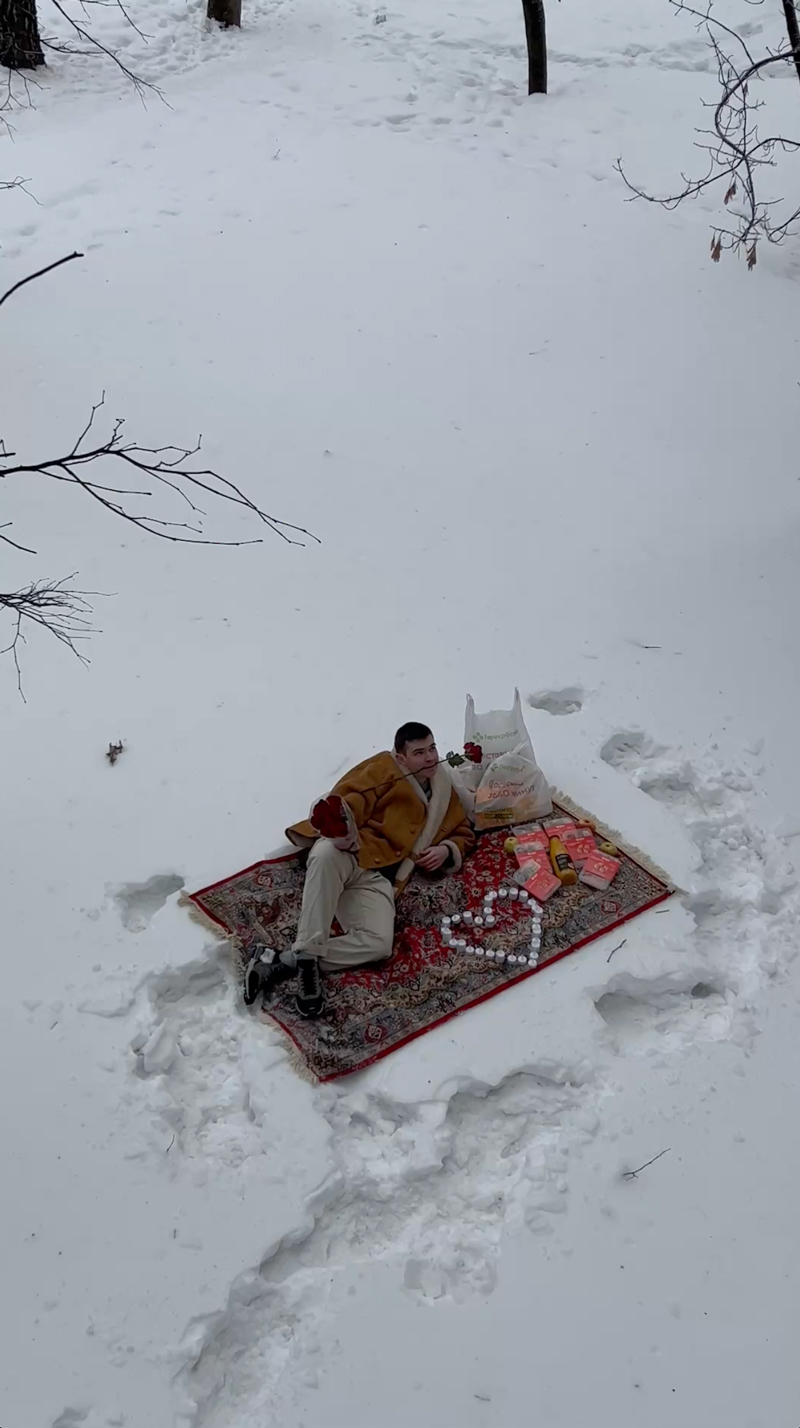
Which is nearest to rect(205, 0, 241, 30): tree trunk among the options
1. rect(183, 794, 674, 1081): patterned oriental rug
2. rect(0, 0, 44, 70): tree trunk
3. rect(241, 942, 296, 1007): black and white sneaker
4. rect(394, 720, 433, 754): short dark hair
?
rect(0, 0, 44, 70): tree trunk

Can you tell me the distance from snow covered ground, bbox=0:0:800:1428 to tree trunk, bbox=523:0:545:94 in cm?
29

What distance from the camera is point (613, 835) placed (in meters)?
4.75

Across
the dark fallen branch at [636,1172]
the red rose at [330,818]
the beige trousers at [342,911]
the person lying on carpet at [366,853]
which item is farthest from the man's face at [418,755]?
the dark fallen branch at [636,1172]

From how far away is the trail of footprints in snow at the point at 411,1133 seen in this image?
3242 mm

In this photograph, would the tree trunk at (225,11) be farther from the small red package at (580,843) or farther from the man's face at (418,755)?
the small red package at (580,843)

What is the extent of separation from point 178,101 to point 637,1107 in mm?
9103

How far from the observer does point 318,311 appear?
7.87 meters

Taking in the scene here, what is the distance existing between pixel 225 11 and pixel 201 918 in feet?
30.8

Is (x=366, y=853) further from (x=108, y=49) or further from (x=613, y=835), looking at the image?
(x=108, y=49)

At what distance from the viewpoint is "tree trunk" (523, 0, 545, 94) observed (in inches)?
373

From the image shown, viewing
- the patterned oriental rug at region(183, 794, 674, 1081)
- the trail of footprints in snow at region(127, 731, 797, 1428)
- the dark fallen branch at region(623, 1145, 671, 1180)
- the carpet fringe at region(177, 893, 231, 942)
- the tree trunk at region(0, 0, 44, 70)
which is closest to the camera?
the trail of footprints in snow at region(127, 731, 797, 1428)

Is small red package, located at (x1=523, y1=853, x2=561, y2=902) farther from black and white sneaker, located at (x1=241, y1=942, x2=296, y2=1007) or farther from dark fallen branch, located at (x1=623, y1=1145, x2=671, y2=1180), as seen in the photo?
dark fallen branch, located at (x1=623, y1=1145, x2=671, y2=1180)

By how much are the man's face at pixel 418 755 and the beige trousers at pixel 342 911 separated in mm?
427

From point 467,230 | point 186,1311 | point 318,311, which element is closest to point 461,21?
point 467,230
